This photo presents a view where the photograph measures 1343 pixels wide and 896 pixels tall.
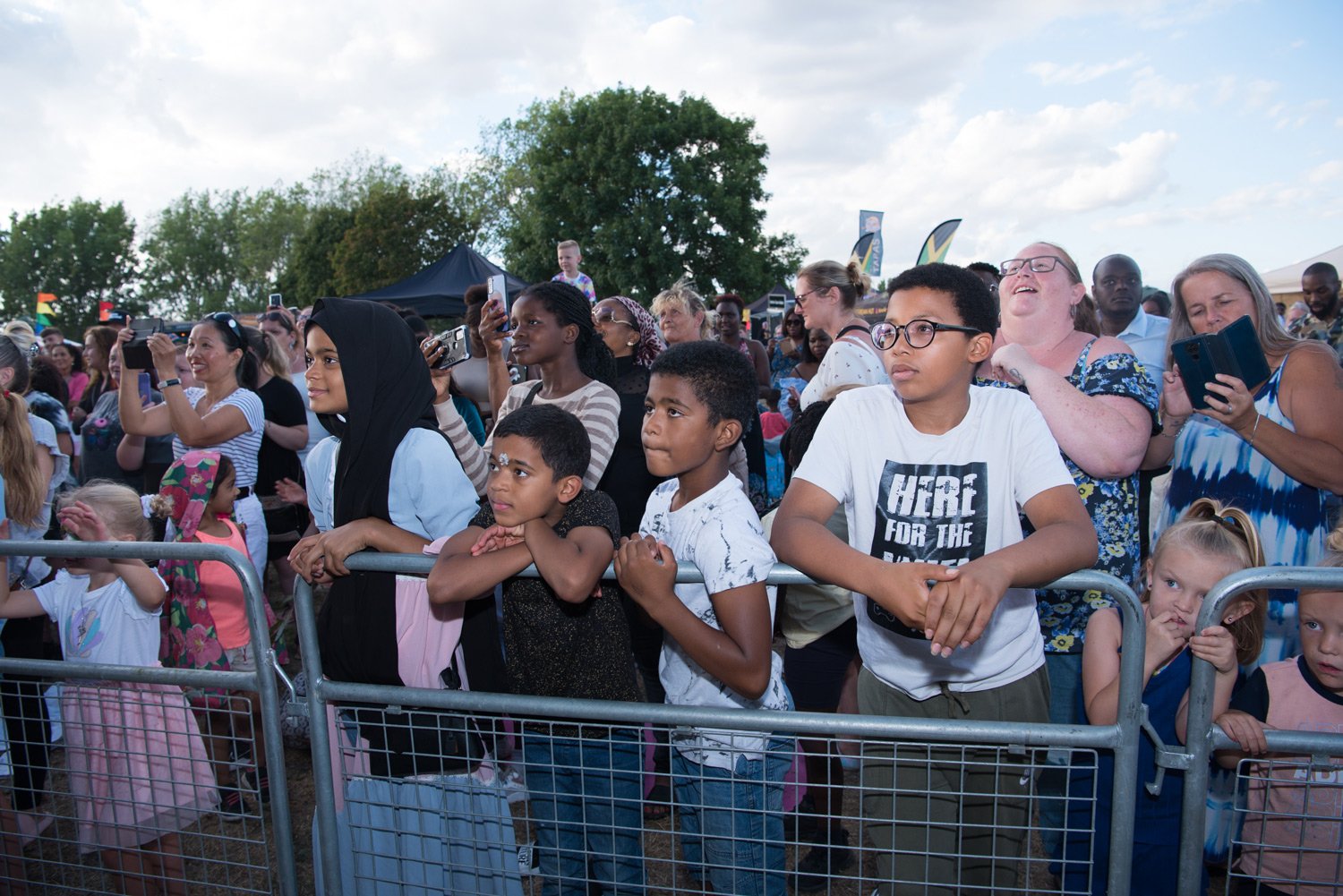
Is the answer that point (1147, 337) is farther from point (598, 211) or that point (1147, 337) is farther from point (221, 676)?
point (598, 211)

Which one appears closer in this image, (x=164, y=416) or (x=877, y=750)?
(x=877, y=750)

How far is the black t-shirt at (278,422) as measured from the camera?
545 cm

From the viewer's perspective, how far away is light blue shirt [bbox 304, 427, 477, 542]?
2.52m

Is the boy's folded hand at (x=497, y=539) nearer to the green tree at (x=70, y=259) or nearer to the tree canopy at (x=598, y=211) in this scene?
the tree canopy at (x=598, y=211)

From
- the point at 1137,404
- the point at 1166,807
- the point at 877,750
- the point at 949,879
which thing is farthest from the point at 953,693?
the point at 1137,404

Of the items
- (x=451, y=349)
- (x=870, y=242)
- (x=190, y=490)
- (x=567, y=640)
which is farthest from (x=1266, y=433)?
(x=870, y=242)

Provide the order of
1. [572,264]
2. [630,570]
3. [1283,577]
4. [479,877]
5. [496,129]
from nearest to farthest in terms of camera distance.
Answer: [1283,577] < [630,570] < [479,877] < [572,264] < [496,129]

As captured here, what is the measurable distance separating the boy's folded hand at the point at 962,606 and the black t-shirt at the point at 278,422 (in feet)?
16.1

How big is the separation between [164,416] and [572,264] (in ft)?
19.0

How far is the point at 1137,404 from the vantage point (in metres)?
2.54

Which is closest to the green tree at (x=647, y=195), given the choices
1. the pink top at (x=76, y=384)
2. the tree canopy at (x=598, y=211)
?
the tree canopy at (x=598, y=211)

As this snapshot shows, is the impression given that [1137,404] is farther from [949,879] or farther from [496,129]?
[496,129]

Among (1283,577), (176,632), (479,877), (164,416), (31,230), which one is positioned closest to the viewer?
(1283,577)

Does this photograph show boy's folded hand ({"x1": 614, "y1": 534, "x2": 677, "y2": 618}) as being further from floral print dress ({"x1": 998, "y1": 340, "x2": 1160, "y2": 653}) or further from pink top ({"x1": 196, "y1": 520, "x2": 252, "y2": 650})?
pink top ({"x1": 196, "y1": 520, "x2": 252, "y2": 650})
